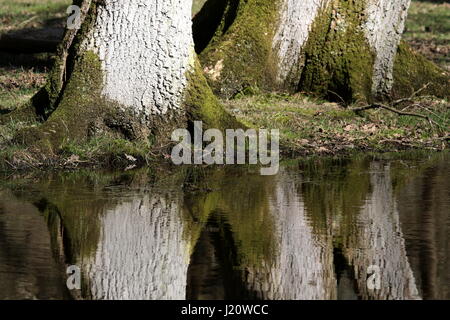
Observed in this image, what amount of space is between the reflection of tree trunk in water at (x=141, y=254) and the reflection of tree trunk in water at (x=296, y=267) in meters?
0.52

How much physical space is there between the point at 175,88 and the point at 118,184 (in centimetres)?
192

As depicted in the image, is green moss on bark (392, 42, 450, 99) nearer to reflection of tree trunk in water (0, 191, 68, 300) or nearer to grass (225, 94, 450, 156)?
grass (225, 94, 450, 156)

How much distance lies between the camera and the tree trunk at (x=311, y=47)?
Result: 48.9ft

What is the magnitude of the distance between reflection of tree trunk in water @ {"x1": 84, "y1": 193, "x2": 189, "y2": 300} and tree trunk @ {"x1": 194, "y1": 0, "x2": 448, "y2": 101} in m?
5.47

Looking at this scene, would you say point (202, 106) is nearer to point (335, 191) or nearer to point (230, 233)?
point (335, 191)

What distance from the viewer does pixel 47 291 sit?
22.0 ft

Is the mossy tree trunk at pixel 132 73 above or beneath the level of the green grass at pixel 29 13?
beneath

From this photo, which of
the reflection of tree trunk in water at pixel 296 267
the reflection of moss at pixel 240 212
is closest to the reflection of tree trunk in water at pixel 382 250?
the reflection of tree trunk in water at pixel 296 267

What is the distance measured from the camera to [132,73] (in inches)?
475

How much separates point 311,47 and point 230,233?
723 cm

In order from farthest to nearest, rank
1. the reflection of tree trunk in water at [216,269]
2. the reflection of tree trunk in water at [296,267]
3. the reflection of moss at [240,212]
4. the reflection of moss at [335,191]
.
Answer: the reflection of moss at [335,191] → the reflection of moss at [240,212] → the reflection of tree trunk in water at [296,267] → the reflection of tree trunk in water at [216,269]

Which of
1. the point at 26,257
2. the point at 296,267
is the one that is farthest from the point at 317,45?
the point at 26,257

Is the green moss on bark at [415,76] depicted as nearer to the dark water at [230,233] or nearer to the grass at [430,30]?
the grass at [430,30]
